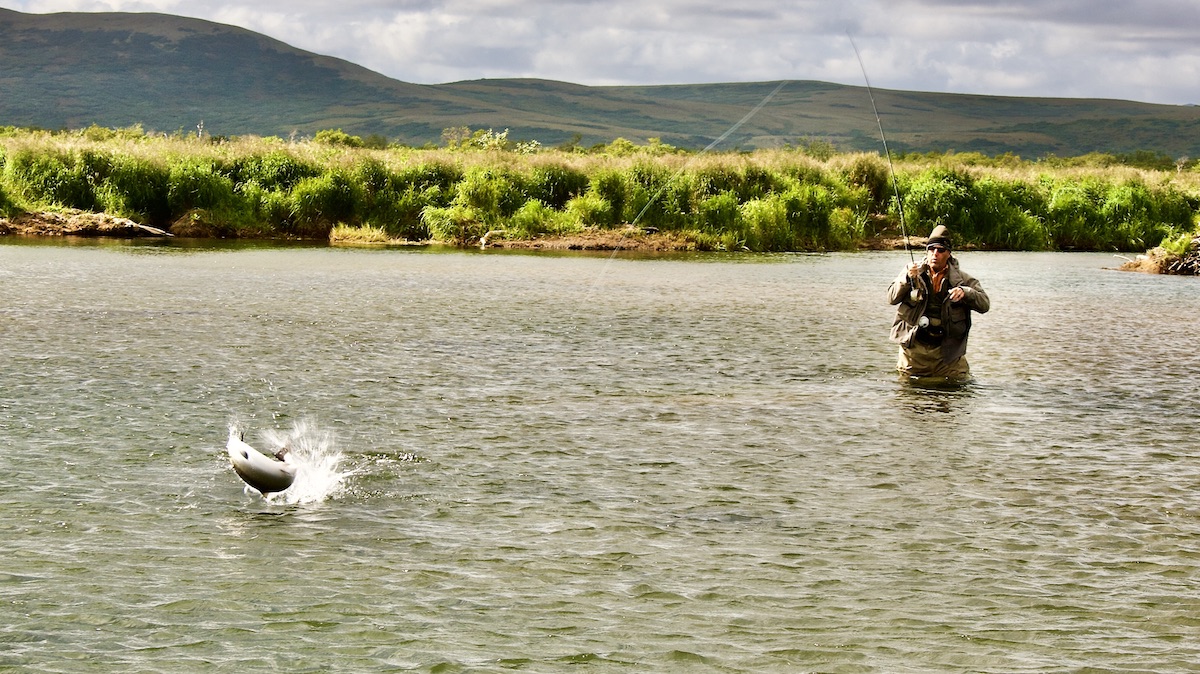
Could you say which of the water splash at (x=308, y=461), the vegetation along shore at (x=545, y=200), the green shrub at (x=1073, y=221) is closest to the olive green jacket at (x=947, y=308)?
the water splash at (x=308, y=461)

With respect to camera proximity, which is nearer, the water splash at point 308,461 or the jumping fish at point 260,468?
the jumping fish at point 260,468

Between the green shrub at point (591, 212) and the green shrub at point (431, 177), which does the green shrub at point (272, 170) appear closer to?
the green shrub at point (431, 177)

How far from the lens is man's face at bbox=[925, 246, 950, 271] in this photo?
13230 millimetres

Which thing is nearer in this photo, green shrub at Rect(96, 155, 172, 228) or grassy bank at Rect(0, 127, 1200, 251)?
green shrub at Rect(96, 155, 172, 228)

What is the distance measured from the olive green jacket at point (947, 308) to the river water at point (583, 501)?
1.87 ft

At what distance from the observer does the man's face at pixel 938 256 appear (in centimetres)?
1323

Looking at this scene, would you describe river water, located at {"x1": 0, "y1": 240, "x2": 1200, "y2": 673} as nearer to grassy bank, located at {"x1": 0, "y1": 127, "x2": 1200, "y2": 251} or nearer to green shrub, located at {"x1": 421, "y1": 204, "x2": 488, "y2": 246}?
green shrub, located at {"x1": 421, "y1": 204, "x2": 488, "y2": 246}

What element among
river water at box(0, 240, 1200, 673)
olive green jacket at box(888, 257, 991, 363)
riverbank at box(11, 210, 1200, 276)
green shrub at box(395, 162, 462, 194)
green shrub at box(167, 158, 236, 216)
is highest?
green shrub at box(395, 162, 462, 194)

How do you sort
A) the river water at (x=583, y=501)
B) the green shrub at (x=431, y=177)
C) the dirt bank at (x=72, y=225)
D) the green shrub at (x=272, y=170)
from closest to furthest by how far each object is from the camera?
the river water at (x=583, y=501) < the dirt bank at (x=72, y=225) < the green shrub at (x=272, y=170) < the green shrub at (x=431, y=177)

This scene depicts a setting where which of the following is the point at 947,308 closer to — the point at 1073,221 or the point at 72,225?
the point at 72,225

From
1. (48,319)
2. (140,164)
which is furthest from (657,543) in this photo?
(140,164)

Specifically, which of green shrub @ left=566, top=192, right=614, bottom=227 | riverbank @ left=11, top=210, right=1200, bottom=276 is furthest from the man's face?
green shrub @ left=566, top=192, right=614, bottom=227

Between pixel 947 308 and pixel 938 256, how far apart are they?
0.55m

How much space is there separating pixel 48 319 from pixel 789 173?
2789 cm
